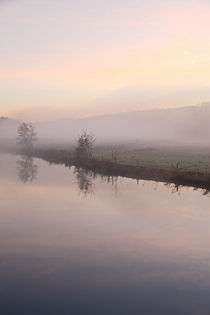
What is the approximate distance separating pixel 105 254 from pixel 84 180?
97.6ft

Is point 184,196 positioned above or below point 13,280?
above

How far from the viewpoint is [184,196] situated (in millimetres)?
37219

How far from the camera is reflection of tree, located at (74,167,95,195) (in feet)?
139

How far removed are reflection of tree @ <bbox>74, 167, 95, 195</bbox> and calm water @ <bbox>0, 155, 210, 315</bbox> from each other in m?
3.85

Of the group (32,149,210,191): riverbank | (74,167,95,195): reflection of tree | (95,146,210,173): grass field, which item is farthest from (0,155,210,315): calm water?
(95,146,210,173): grass field

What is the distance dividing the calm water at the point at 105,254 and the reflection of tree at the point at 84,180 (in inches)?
152

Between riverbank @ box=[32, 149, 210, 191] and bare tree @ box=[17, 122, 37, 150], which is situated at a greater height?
bare tree @ box=[17, 122, 37, 150]

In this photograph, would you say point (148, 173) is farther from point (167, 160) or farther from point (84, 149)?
point (84, 149)

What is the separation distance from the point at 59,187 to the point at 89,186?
14.7 feet

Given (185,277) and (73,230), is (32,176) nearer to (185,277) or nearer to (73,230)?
(73,230)

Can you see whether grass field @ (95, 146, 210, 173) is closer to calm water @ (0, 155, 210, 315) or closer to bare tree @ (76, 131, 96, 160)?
bare tree @ (76, 131, 96, 160)

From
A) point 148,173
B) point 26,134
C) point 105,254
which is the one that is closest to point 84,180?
point 148,173

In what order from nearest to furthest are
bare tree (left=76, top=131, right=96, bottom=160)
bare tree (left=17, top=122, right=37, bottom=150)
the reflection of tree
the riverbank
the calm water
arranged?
1. the calm water
2. the riverbank
3. the reflection of tree
4. bare tree (left=76, top=131, right=96, bottom=160)
5. bare tree (left=17, top=122, right=37, bottom=150)

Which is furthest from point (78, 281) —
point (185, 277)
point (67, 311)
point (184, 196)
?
point (184, 196)
